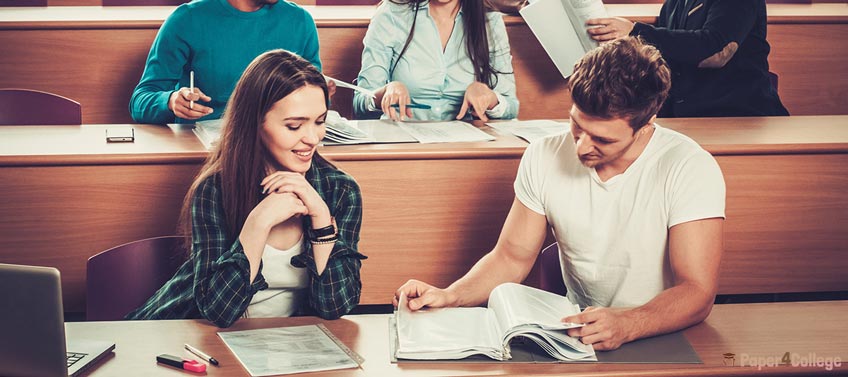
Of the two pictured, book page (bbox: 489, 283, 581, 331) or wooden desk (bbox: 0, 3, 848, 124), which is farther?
wooden desk (bbox: 0, 3, 848, 124)

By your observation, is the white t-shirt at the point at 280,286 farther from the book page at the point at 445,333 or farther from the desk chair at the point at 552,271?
the desk chair at the point at 552,271

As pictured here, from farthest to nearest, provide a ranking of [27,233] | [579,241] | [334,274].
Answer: [27,233]
[579,241]
[334,274]

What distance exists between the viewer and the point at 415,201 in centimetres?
264

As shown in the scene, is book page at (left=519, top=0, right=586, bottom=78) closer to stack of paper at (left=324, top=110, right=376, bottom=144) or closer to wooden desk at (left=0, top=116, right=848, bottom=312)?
wooden desk at (left=0, top=116, right=848, bottom=312)

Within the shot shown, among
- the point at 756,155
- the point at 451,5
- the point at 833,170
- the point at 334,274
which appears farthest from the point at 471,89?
the point at 334,274

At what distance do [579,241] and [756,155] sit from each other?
2.82 feet

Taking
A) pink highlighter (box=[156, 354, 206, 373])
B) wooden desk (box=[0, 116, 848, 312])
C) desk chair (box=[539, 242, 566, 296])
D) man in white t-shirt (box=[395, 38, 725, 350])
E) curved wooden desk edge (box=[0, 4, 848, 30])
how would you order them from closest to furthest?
pink highlighter (box=[156, 354, 206, 373])
man in white t-shirt (box=[395, 38, 725, 350])
desk chair (box=[539, 242, 566, 296])
wooden desk (box=[0, 116, 848, 312])
curved wooden desk edge (box=[0, 4, 848, 30])

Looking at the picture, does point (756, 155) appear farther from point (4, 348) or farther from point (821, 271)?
point (4, 348)

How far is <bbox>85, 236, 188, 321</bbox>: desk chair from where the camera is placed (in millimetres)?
1947

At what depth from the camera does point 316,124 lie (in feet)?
6.44

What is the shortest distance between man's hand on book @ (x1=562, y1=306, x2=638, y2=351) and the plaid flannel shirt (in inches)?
17.6

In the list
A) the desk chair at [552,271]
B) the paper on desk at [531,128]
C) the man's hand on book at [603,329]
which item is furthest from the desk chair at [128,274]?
the paper on desk at [531,128]

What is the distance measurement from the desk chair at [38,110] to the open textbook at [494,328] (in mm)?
1636

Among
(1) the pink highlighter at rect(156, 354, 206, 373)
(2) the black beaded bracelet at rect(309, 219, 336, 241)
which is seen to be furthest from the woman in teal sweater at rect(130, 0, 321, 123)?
(1) the pink highlighter at rect(156, 354, 206, 373)
